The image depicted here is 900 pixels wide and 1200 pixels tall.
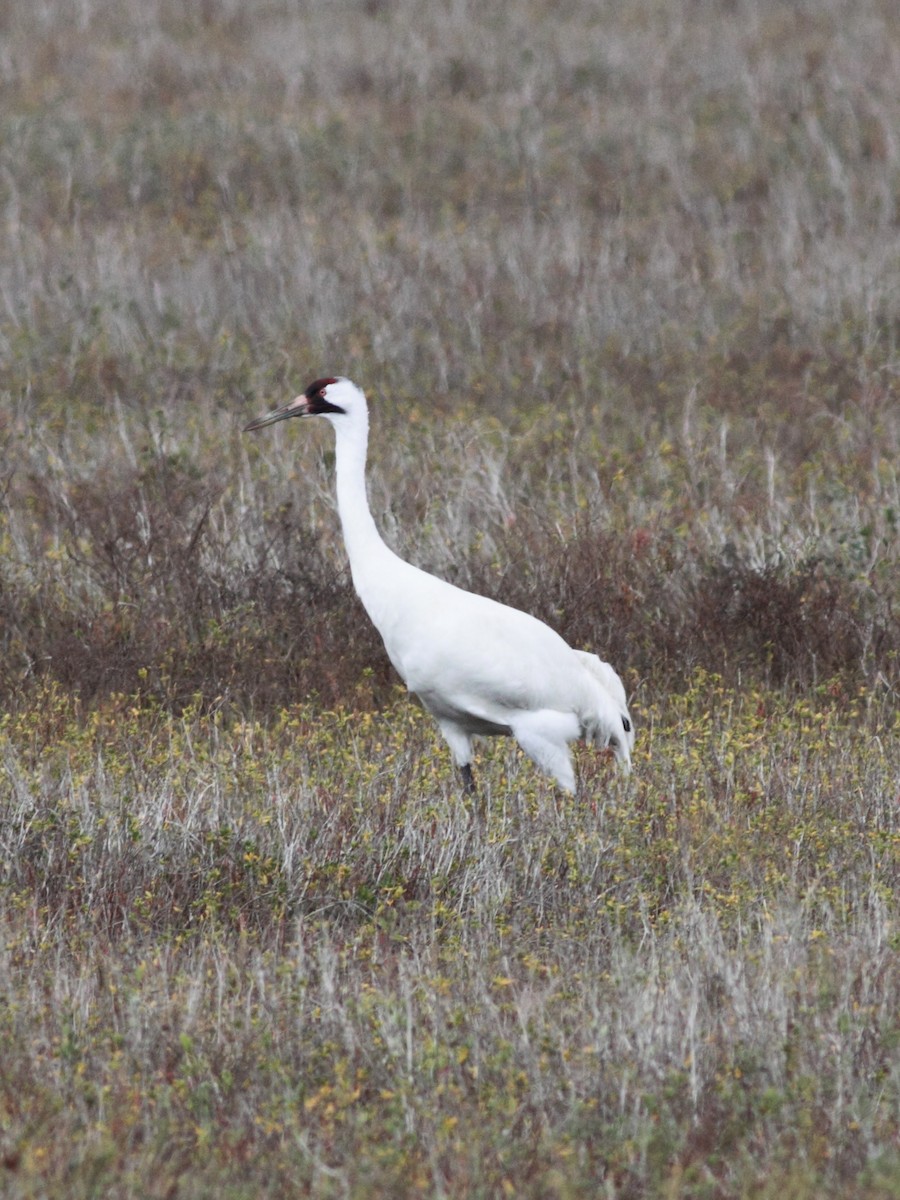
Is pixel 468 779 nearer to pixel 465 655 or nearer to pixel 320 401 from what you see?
pixel 465 655

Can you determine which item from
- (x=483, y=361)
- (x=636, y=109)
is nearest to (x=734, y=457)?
(x=483, y=361)

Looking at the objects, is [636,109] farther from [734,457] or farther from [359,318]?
[734,457]

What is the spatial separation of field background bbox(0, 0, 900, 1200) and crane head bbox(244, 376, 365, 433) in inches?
45.1

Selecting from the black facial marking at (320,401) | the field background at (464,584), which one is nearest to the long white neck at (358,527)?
the black facial marking at (320,401)

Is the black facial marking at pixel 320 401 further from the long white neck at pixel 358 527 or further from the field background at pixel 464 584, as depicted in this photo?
the field background at pixel 464 584

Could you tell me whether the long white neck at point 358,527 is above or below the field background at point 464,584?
above

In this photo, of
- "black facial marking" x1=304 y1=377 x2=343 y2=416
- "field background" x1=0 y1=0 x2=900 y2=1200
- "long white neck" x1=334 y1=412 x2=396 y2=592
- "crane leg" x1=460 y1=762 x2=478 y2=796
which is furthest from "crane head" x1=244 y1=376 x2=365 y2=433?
"crane leg" x1=460 y1=762 x2=478 y2=796

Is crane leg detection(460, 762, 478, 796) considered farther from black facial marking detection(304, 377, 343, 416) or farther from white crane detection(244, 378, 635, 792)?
black facial marking detection(304, 377, 343, 416)

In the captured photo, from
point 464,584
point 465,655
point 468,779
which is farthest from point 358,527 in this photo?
point 464,584

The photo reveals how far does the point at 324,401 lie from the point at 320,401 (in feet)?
0.05

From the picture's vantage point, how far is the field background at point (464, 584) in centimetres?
361

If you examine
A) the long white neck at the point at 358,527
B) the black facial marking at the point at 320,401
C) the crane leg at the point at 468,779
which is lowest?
the crane leg at the point at 468,779

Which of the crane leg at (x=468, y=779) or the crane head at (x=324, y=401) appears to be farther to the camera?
A: the crane head at (x=324, y=401)

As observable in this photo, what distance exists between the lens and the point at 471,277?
40.8 feet
